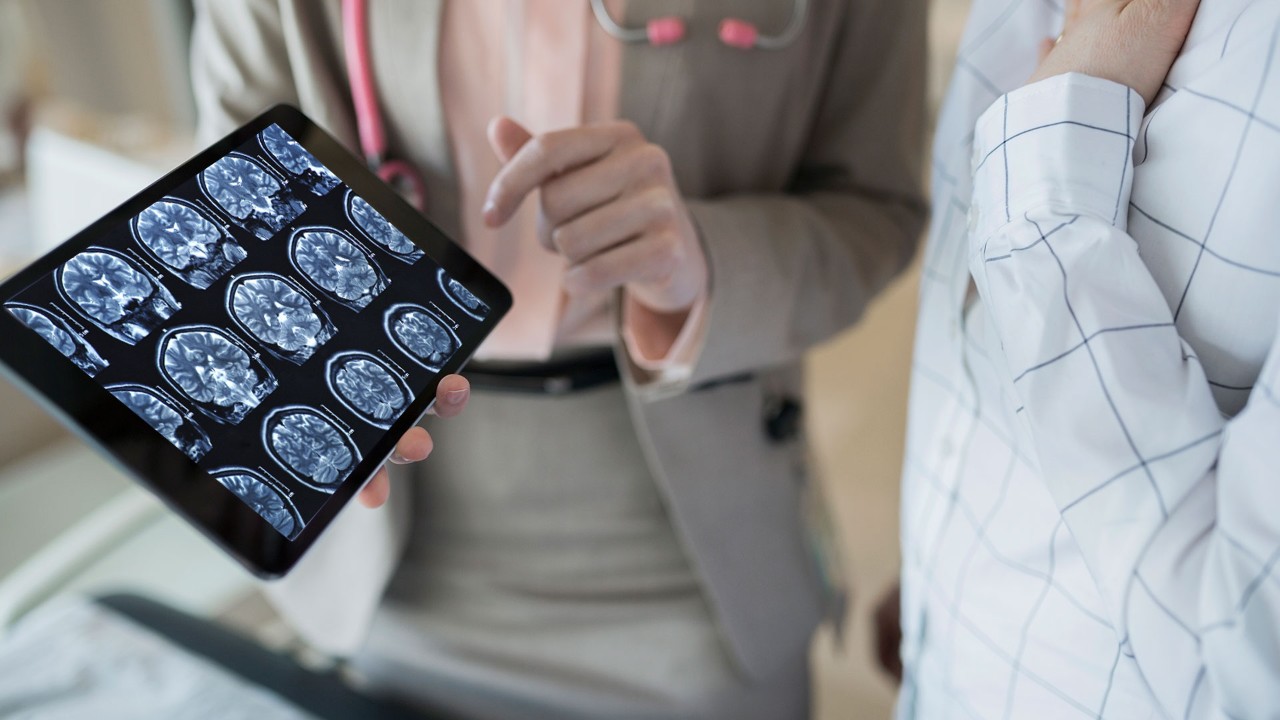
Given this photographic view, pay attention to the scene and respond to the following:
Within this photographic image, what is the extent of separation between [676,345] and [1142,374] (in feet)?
1.16

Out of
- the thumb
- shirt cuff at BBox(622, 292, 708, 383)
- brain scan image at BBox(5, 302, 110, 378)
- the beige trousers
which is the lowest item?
the beige trousers

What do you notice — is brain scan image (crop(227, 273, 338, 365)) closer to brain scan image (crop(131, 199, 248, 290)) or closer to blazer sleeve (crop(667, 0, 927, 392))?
brain scan image (crop(131, 199, 248, 290))

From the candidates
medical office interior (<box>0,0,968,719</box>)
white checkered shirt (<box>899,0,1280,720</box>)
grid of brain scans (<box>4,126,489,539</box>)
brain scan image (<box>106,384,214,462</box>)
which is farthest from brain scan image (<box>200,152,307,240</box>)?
medical office interior (<box>0,0,968,719</box>)

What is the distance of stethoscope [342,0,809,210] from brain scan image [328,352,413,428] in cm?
25

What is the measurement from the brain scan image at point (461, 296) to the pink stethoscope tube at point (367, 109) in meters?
0.16

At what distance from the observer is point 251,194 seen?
1.62 ft

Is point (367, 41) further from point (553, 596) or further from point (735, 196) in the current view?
point (553, 596)

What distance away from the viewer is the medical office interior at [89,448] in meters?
1.11

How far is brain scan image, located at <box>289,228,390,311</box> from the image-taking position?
1.62 feet

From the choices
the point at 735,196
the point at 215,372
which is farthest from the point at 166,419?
the point at 735,196

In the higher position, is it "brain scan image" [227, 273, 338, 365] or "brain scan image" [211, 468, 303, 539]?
"brain scan image" [227, 273, 338, 365]

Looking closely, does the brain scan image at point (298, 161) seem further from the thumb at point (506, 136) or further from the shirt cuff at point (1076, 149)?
the shirt cuff at point (1076, 149)

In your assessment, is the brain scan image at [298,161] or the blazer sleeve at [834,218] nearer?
the brain scan image at [298,161]

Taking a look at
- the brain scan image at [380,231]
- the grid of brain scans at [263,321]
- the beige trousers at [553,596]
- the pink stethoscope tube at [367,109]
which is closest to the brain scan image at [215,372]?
the grid of brain scans at [263,321]
